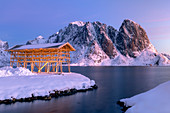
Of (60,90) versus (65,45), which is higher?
(65,45)

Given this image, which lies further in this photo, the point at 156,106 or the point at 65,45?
the point at 65,45

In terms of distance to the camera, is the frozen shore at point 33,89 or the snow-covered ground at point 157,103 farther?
the frozen shore at point 33,89

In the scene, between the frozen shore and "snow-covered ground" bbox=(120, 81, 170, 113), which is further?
the frozen shore

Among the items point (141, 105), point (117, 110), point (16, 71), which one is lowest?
point (117, 110)

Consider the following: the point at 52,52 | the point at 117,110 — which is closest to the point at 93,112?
the point at 117,110

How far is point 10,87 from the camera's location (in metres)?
24.7

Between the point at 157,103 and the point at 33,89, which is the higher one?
the point at 33,89

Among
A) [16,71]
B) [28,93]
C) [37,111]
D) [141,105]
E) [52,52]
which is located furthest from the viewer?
[52,52]

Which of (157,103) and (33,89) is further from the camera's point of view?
(33,89)

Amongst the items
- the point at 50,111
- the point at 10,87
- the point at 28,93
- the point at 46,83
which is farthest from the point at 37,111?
the point at 46,83

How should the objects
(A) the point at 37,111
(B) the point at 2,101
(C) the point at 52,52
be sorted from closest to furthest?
1. (A) the point at 37,111
2. (B) the point at 2,101
3. (C) the point at 52,52

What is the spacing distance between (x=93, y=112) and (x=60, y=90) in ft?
35.9

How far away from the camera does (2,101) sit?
2206cm

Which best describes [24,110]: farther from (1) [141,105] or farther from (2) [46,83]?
(1) [141,105]
